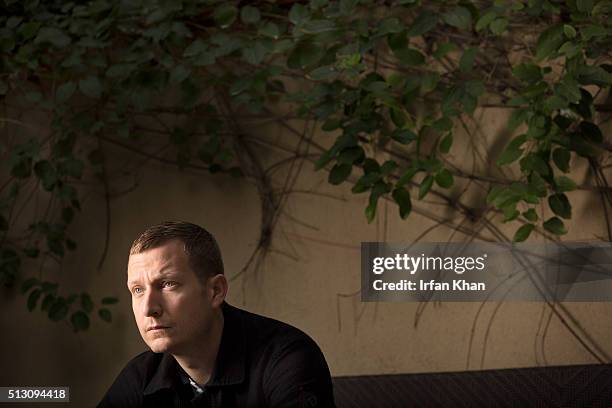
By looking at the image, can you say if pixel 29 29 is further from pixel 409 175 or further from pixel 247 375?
pixel 247 375

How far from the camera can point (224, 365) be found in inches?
42.9

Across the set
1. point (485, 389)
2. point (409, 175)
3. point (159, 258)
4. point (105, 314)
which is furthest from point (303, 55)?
point (159, 258)

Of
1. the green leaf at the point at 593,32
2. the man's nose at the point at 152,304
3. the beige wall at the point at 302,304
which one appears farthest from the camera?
the beige wall at the point at 302,304

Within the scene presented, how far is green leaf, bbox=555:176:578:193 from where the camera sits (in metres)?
2.08

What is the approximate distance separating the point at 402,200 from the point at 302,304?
1.39 ft

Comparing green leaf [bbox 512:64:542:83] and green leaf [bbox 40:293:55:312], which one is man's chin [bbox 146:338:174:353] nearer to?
green leaf [bbox 512:64:542:83]

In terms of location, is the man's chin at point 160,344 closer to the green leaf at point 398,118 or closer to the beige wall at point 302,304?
the green leaf at point 398,118

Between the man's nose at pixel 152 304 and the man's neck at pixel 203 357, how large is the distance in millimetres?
98

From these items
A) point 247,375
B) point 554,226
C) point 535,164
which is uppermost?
point 535,164

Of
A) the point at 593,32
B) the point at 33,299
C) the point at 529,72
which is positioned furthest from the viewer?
the point at 33,299

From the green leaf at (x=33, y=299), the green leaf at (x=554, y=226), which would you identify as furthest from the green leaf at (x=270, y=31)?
the green leaf at (x=33, y=299)

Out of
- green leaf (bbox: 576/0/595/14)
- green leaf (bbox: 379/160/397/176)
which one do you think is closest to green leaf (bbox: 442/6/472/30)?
green leaf (bbox: 576/0/595/14)

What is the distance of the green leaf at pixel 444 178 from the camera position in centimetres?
212

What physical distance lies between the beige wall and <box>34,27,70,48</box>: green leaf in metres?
0.37
